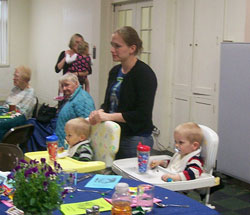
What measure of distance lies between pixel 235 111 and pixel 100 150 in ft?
6.64

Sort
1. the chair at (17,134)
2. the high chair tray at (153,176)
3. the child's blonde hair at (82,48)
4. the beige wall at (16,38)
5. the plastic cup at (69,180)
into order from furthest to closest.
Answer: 1. the beige wall at (16,38)
2. the child's blonde hair at (82,48)
3. the chair at (17,134)
4. the high chair tray at (153,176)
5. the plastic cup at (69,180)

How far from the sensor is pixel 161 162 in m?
2.93

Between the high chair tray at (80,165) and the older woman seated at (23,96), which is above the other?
the older woman seated at (23,96)

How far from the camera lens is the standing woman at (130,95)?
2.84 meters

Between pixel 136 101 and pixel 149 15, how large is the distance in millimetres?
3841

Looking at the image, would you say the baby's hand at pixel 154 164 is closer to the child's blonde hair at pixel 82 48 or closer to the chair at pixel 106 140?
the chair at pixel 106 140

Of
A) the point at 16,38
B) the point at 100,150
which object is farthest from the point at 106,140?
the point at 16,38

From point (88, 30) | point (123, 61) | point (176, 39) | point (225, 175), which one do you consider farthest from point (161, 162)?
point (88, 30)

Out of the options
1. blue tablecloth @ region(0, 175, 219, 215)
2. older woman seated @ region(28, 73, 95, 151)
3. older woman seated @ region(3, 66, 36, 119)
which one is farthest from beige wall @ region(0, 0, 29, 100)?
blue tablecloth @ region(0, 175, 219, 215)

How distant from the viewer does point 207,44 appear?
535cm

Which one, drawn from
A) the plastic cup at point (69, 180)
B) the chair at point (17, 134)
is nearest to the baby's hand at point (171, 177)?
the plastic cup at point (69, 180)

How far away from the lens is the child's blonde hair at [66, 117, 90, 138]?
3.10 metres

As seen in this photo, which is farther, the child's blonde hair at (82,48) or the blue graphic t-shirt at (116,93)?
the child's blonde hair at (82,48)

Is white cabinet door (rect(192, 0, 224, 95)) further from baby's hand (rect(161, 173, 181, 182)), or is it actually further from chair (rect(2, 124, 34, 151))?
baby's hand (rect(161, 173, 181, 182))
